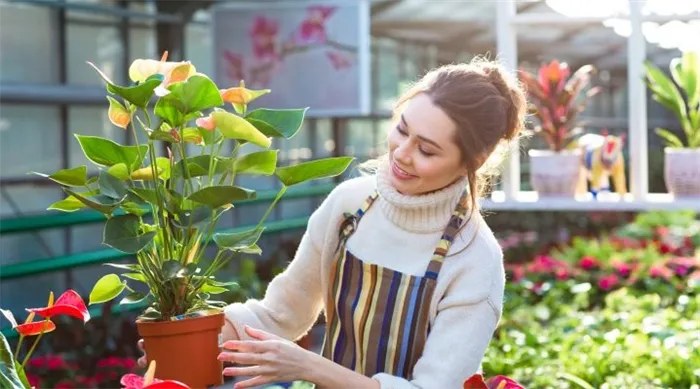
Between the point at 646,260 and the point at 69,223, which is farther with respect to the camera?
the point at 646,260

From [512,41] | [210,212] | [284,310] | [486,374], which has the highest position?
[512,41]

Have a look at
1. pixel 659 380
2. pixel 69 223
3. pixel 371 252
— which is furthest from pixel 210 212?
pixel 69 223

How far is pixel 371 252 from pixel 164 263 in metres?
0.41

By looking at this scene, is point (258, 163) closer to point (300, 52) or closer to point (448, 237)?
point (448, 237)

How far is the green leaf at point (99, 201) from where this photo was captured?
1.57 metres

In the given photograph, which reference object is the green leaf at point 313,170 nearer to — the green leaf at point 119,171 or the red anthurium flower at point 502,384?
the green leaf at point 119,171

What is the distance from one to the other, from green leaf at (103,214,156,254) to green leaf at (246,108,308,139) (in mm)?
223

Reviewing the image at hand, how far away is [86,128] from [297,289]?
201 inches

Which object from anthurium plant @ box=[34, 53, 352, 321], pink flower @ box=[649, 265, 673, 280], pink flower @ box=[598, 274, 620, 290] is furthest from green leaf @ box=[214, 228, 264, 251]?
pink flower @ box=[649, 265, 673, 280]

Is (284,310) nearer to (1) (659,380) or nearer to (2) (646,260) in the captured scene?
(1) (659,380)

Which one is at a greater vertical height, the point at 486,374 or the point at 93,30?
the point at 93,30

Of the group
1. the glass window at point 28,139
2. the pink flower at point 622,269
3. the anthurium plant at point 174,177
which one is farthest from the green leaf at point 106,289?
the pink flower at point 622,269

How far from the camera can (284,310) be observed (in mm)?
1968

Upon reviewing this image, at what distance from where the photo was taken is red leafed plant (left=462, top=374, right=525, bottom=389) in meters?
1.43
